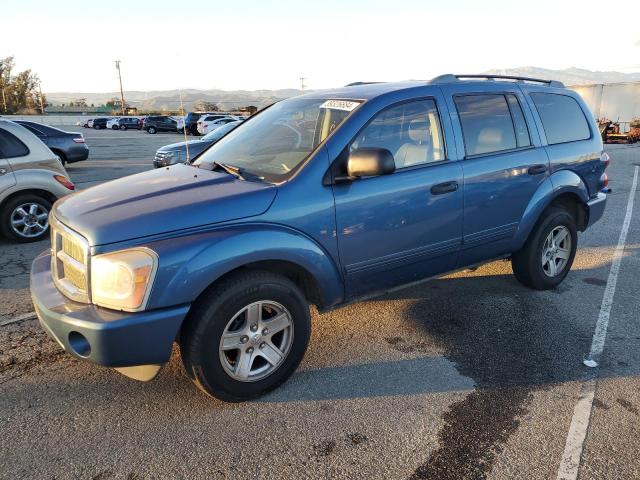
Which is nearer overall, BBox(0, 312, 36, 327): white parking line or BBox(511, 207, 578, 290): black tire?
BBox(0, 312, 36, 327): white parking line

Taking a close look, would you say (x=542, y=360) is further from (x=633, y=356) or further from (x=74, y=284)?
(x=74, y=284)

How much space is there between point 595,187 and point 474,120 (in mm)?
1871

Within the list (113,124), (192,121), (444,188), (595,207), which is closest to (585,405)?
(444,188)

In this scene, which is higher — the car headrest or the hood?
the car headrest

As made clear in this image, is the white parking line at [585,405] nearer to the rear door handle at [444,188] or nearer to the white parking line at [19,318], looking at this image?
the rear door handle at [444,188]

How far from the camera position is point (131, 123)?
45.9 m

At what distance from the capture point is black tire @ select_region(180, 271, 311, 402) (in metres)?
2.59

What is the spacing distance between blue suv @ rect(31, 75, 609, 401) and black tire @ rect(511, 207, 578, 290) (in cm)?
2

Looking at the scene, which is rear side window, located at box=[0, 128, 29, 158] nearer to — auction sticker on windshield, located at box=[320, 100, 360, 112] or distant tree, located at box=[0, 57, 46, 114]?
auction sticker on windshield, located at box=[320, 100, 360, 112]

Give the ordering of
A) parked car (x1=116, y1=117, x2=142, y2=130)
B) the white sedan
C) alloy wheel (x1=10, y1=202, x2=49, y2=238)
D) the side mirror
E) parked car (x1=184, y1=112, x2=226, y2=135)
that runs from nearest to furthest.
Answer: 1. the side mirror
2. alloy wheel (x1=10, y1=202, x2=49, y2=238)
3. parked car (x1=184, y1=112, x2=226, y2=135)
4. parked car (x1=116, y1=117, x2=142, y2=130)
5. the white sedan

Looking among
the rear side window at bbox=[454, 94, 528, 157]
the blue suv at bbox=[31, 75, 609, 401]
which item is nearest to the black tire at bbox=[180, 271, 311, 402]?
the blue suv at bbox=[31, 75, 609, 401]

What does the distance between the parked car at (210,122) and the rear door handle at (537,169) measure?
27.0 meters

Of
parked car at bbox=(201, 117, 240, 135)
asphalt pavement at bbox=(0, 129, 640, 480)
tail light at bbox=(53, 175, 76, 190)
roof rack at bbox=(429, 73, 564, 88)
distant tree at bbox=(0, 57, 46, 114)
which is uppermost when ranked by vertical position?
distant tree at bbox=(0, 57, 46, 114)

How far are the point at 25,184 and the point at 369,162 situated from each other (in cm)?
526
